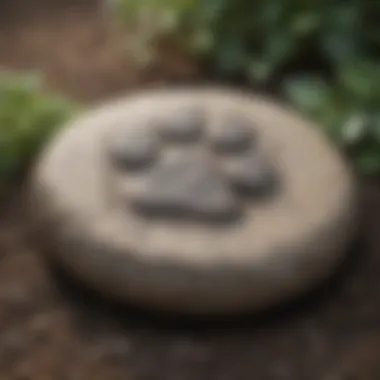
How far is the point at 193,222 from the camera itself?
1.86 metres

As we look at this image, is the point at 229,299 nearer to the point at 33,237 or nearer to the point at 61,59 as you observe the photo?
the point at 33,237

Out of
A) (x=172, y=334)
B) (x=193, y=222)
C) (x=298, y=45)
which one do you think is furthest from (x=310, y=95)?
(x=172, y=334)

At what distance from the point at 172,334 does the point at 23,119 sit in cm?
66

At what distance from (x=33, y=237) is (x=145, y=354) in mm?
423

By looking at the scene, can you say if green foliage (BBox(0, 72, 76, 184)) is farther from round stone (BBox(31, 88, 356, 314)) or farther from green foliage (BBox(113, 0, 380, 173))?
green foliage (BBox(113, 0, 380, 173))

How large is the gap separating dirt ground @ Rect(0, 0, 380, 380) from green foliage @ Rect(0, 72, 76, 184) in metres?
0.12

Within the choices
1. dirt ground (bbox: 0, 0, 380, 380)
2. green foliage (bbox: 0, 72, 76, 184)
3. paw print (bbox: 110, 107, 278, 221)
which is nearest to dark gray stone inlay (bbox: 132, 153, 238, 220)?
paw print (bbox: 110, 107, 278, 221)

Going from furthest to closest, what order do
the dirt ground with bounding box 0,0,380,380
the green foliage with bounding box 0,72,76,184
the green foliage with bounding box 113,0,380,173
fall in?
the green foliage with bounding box 113,0,380,173
the green foliage with bounding box 0,72,76,184
the dirt ground with bounding box 0,0,380,380

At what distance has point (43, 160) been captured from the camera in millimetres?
2033

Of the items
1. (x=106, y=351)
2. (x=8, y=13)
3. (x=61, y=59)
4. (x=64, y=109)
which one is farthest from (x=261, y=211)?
(x=8, y=13)

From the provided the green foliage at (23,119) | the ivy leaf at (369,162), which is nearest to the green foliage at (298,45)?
the ivy leaf at (369,162)

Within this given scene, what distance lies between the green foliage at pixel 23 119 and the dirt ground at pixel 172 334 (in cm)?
12

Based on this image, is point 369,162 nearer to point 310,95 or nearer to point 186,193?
point 310,95

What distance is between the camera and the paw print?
6.12ft
